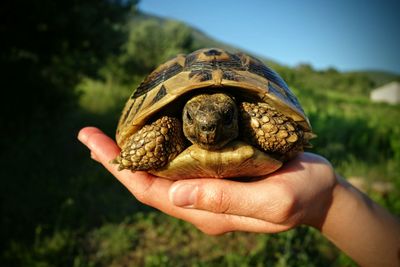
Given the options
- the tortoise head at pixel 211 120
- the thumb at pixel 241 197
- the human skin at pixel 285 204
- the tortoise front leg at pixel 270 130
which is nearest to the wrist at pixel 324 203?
the human skin at pixel 285 204

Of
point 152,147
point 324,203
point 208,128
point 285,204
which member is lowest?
point 324,203

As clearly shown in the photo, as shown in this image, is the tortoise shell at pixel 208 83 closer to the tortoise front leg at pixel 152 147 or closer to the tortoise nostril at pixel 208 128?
the tortoise front leg at pixel 152 147

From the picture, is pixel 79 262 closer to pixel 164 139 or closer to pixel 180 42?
pixel 164 139

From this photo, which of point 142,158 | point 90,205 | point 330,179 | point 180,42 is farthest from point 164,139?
point 180,42

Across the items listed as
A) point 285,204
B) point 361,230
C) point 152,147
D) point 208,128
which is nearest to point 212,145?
point 208,128

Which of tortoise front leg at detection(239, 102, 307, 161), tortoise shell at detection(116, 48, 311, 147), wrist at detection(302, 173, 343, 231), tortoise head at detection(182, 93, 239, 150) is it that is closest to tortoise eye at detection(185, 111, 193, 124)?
tortoise head at detection(182, 93, 239, 150)

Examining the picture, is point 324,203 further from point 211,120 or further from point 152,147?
point 152,147

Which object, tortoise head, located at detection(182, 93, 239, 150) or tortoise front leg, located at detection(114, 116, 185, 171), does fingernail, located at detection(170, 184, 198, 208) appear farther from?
tortoise head, located at detection(182, 93, 239, 150)
